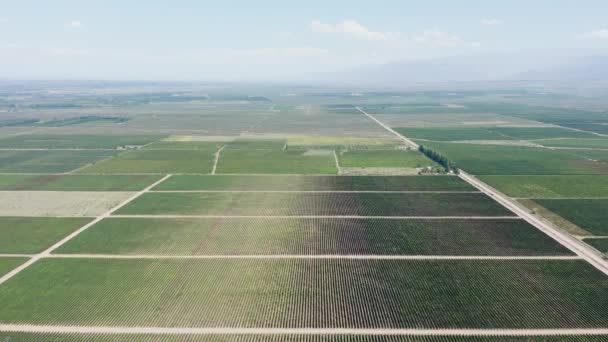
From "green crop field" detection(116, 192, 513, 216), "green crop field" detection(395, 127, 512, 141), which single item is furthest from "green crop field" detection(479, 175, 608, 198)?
"green crop field" detection(395, 127, 512, 141)

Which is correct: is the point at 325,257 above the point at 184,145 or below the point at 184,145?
below

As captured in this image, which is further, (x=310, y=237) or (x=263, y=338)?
(x=310, y=237)

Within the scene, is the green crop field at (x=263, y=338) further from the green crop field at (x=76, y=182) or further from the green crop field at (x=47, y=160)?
the green crop field at (x=47, y=160)

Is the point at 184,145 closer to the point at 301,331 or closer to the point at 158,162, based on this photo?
the point at 158,162

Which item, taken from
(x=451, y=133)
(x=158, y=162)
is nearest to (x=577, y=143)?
(x=451, y=133)

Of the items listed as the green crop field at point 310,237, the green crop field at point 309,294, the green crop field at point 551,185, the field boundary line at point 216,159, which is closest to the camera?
the green crop field at point 309,294

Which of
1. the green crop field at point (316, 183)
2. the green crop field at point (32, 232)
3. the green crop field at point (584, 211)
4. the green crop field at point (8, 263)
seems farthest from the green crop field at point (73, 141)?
the green crop field at point (584, 211)
